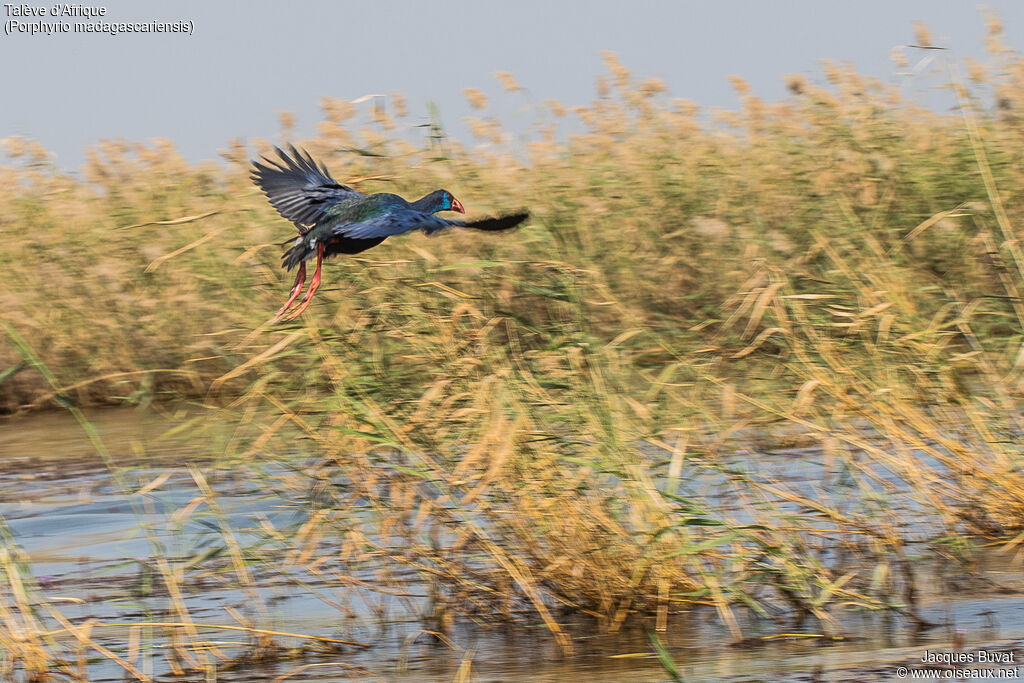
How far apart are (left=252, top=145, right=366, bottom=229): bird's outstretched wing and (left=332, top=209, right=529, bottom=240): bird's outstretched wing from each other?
384 millimetres

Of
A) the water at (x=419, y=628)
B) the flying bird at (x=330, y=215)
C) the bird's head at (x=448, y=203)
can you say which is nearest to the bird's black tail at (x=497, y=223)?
the flying bird at (x=330, y=215)

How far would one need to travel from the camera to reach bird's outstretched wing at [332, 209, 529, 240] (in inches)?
138

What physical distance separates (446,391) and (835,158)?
4.13 m

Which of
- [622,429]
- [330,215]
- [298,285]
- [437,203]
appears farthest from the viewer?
[437,203]

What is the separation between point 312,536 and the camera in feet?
12.0

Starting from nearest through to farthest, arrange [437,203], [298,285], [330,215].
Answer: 1. [298,285]
2. [330,215]
3. [437,203]

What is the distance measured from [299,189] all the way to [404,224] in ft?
2.23

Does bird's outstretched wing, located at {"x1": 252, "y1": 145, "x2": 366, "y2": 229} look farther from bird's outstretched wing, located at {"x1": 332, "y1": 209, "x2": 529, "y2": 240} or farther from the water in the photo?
the water

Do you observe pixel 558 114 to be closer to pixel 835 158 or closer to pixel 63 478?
pixel 835 158

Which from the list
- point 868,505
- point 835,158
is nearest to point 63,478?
point 868,505

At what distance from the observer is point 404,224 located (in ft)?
11.8

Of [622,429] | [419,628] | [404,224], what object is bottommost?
[419,628]

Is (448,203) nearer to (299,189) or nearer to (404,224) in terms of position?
(299,189)

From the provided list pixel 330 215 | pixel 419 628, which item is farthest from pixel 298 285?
pixel 419 628
